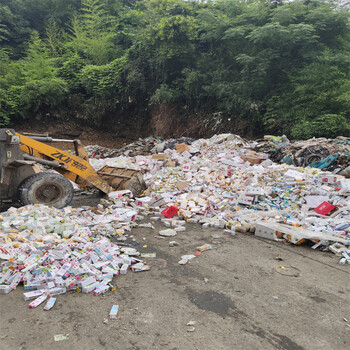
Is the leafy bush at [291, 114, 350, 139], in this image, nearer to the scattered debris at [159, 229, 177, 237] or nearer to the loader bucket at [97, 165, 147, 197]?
the loader bucket at [97, 165, 147, 197]

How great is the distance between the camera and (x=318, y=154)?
872cm

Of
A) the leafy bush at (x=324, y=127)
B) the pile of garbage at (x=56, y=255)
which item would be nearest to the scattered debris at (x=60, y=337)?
the pile of garbage at (x=56, y=255)

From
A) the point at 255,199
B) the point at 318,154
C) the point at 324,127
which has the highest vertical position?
the point at 324,127

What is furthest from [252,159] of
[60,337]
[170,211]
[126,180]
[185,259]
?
[60,337]

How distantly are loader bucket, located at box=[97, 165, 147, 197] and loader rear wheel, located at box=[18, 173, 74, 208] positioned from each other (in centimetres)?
169

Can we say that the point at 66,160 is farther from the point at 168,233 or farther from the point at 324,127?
the point at 324,127

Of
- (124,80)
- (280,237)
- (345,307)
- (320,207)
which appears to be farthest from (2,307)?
(124,80)

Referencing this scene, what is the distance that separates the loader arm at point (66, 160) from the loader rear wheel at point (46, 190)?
0.45 m

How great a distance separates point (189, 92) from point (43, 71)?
356 inches

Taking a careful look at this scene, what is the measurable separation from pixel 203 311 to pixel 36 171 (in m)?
4.65

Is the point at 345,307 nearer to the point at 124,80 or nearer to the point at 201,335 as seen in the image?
the point at 201,335

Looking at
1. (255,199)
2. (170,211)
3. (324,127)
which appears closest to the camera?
(170,211)

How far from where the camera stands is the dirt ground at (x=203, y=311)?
8.11ft

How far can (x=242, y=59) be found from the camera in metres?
13.3
